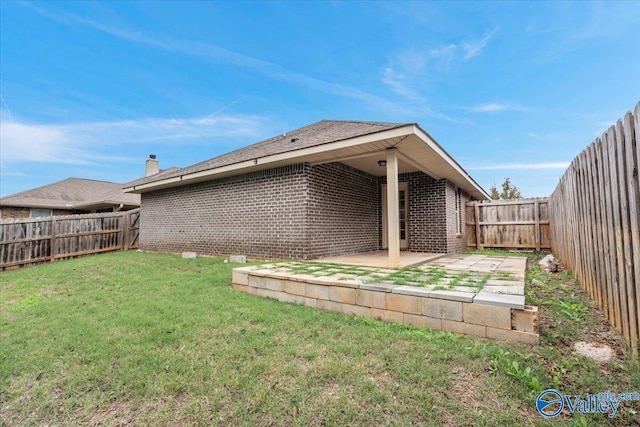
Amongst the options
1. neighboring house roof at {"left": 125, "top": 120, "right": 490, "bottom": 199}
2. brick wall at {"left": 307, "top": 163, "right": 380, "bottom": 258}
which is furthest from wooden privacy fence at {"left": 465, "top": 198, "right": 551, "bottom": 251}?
brick wall at {"left": 307, "top": 163, "right": 380, "bottom": 258}

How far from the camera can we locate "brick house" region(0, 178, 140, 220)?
15.7m

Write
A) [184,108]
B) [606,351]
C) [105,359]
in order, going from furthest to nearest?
[184,108] < [105,359] < [606,351]

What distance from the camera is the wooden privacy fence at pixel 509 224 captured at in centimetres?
1052

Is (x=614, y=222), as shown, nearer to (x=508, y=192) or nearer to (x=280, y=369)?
(x=280, y=369)

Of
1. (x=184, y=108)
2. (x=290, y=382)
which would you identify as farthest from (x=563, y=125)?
(x=184, y=108)

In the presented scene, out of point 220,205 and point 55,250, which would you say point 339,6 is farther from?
point 55,250

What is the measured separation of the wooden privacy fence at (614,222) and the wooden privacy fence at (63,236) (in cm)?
1364

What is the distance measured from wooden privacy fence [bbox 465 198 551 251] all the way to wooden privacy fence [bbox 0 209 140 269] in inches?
562

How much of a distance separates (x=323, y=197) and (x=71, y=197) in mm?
19455

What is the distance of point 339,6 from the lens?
8758 millimetres

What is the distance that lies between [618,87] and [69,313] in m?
11.5
